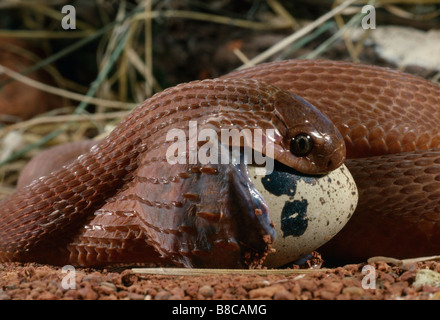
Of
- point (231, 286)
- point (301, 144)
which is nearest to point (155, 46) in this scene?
point (301, 144)

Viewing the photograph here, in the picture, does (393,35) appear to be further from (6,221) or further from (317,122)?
(6,221)

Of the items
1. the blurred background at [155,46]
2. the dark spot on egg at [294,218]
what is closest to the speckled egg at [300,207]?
the dark spot on egg at [294,218]

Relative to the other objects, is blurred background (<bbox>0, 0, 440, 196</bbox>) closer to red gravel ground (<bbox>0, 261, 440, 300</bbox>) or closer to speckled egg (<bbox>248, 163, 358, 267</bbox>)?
speckled egg (<bbox>248, 163, 358, 267</bbox>)

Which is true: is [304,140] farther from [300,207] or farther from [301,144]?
[300,207]

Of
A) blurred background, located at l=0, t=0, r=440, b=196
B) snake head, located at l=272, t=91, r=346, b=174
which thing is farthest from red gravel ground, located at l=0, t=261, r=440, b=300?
blurred background, located at l=0, t=0, r=440, b=196
